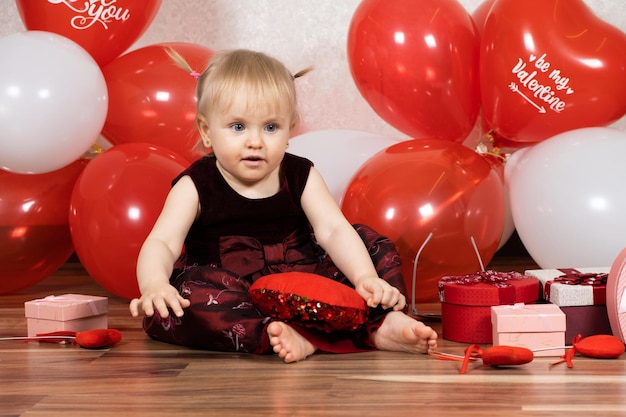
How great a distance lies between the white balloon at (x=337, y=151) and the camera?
1.85 metres

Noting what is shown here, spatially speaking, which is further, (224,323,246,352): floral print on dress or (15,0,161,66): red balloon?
(15,0,161,66): red balloon

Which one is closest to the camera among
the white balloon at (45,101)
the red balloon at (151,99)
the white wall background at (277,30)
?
the white balloon at (45,101)

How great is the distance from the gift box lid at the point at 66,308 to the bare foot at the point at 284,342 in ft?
1.15

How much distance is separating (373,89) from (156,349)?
793 mm

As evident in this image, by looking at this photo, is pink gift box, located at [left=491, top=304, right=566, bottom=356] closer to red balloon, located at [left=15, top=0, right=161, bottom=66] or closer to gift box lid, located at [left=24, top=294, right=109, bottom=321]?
gift box lid, located at [left=24, top=294, right=109, bottom=321]

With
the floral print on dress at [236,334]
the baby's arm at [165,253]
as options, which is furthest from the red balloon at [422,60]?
the floral print on dress at [236,334]

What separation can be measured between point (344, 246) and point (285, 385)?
1.14 feet

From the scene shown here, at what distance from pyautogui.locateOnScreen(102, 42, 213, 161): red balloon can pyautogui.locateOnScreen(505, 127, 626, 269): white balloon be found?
70 cm

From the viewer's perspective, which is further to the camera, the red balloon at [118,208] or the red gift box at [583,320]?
the red balloon at [118,208]

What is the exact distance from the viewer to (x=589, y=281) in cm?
130

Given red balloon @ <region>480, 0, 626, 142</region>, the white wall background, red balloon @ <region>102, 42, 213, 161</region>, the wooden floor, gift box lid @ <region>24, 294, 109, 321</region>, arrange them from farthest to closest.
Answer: the white wall background, red balloon @ <region>102, 42, 213, 161</region>, red balloon @ <region>480, 0, 626, 142</region>, gift box lid @ <region>24, 294, 109, 321</region>, the wooden floor

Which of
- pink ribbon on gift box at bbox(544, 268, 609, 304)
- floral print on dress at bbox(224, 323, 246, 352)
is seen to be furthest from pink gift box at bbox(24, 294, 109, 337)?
pink ribbon on gift box at bbox(544, 268, 609, 304)

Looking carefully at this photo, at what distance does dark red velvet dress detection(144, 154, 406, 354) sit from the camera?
1273mm

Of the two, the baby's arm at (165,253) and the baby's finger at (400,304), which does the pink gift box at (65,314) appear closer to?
the baby's arm at (165,253)
